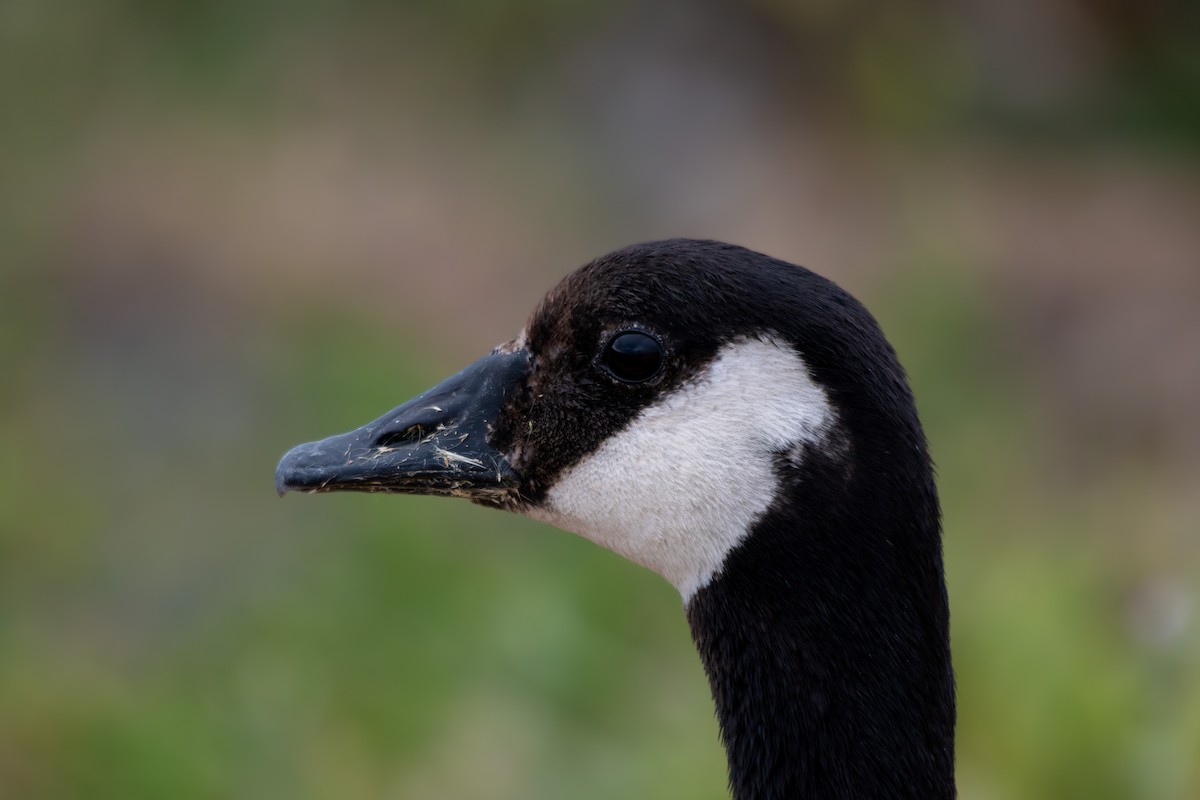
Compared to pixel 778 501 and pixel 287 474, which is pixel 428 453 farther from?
pixel 778 501

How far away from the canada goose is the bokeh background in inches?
75.3

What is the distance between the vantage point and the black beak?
2514 mm

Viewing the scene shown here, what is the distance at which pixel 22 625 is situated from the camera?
5.71 m

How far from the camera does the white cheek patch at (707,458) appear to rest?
2.26 meters

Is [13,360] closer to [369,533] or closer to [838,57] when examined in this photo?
[369,533]

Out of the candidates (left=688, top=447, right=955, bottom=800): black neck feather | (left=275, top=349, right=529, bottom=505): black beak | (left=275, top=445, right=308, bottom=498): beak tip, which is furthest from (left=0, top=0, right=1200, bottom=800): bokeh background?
(left=275, top=445, right=308, bottom=498): beak tip

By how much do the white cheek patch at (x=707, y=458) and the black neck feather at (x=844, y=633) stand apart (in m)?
0.05

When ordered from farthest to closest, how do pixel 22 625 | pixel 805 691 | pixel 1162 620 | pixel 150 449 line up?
pixel 150 449 → pixel 22 625 → pixel 1162 620 → pixel 805 691

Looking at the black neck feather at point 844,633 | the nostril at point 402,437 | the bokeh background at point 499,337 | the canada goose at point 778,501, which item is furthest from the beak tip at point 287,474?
the bokeh background at point 499,337

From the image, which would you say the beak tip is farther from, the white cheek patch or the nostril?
the white cheek patch

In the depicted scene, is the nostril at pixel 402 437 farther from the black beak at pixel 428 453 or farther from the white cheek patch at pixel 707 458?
the white cheek patch at pixel 707 458

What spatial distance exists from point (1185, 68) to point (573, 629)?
20.8ft

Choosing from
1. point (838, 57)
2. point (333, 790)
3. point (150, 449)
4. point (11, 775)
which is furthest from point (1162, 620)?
point (838, 57)

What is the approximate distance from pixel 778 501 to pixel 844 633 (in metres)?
0.25
